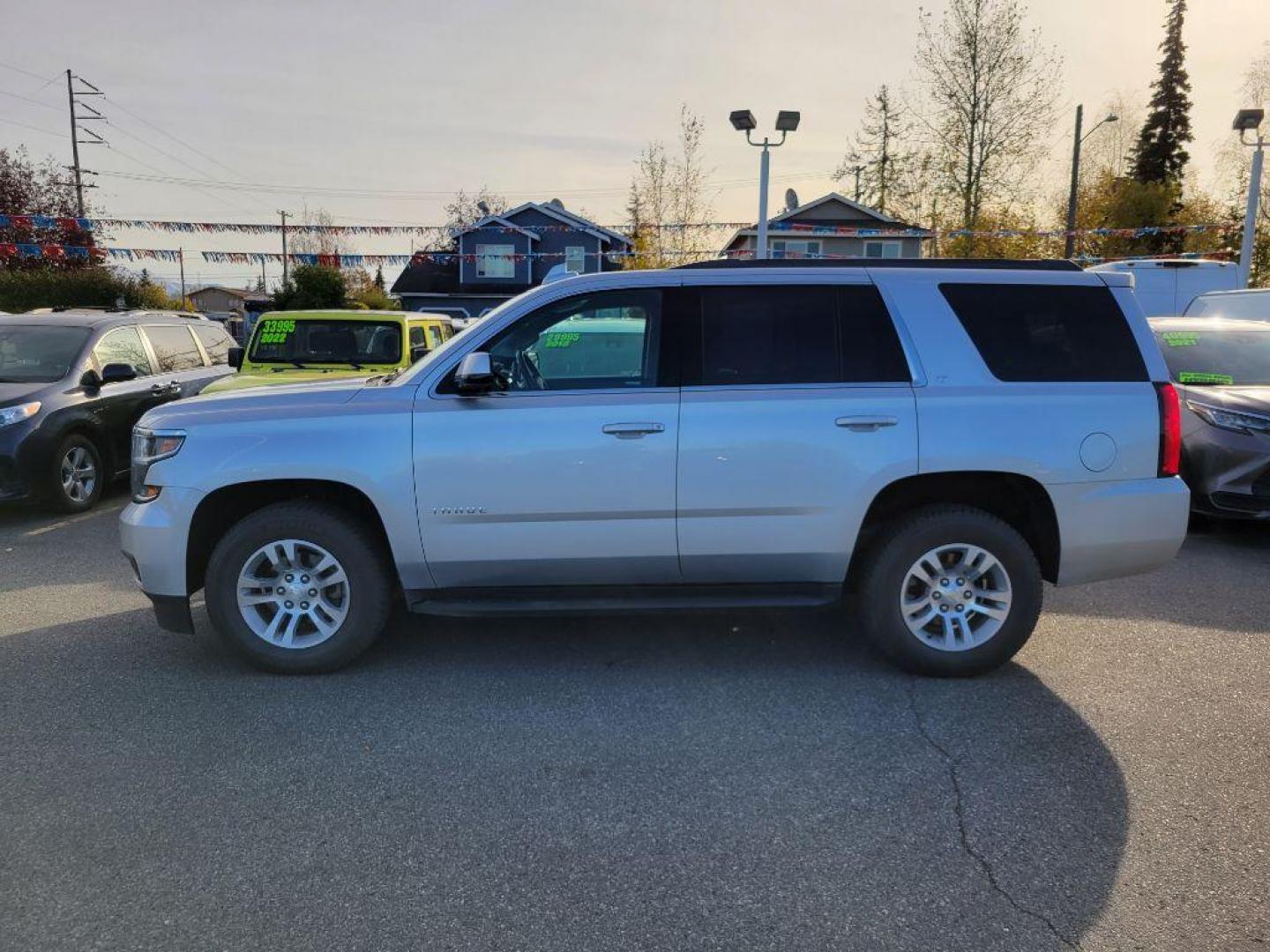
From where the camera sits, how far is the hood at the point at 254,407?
432 centimetres

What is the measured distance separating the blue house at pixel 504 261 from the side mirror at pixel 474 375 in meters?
33.8

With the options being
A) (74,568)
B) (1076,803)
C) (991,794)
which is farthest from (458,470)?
(74,568)

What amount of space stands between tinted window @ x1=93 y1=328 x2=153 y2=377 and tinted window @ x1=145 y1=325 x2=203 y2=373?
0.72 ft

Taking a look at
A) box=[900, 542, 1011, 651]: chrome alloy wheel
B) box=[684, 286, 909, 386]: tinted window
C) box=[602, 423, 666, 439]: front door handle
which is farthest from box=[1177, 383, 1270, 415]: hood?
box=[602, 423, 666, 439]: front door handle

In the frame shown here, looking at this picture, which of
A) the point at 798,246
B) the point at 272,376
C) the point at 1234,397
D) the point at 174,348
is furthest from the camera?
the point at 798,246

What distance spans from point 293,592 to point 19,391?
5313mm

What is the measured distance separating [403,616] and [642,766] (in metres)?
2.33

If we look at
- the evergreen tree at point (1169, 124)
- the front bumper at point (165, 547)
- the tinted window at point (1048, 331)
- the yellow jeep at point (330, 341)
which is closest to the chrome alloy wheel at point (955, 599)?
the tinted window at point (1048, 331)

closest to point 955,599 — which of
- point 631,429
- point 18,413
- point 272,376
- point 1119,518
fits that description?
point 1119,518

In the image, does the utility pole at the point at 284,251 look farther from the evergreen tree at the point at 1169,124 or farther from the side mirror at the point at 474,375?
the evergreen tree at the point at 1169,124

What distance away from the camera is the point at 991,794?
3346 mm

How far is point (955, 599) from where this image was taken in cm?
436

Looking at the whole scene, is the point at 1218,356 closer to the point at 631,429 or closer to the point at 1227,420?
the point at 1227,420

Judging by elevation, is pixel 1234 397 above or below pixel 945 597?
above
